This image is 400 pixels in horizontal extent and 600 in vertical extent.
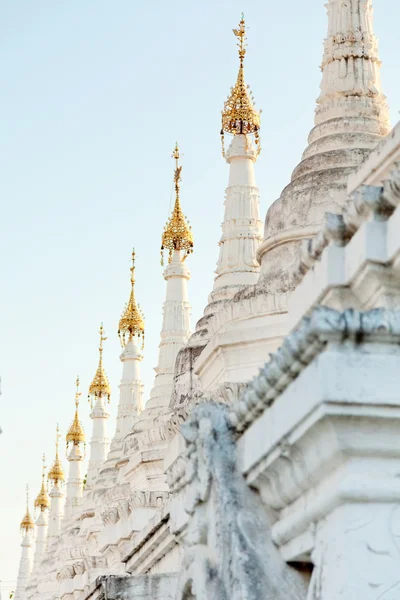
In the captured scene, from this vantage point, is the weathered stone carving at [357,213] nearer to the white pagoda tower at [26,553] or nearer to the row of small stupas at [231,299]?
the row of small stupas at [231,299]

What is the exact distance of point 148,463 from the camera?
19781mm

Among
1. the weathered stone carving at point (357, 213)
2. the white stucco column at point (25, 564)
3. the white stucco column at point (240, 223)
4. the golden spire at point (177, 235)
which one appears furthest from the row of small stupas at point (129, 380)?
the weathered stone carving at point (357, 213)

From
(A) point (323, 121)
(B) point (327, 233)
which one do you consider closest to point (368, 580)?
(B) point (327, 233)

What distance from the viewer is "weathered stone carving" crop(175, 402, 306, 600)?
464 cm

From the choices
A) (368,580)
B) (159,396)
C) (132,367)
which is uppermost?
(132,367)

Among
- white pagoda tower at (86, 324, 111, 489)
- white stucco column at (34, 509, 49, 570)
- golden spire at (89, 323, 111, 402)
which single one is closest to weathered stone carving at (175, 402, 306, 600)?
Answer: white pagoda tower at (86, 324, 111, 489)

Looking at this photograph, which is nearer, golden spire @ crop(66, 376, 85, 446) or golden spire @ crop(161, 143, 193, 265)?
golden spire @ crop(161, 143, 193, 265)

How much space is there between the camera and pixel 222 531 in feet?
15.7

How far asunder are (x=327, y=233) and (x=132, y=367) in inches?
1051

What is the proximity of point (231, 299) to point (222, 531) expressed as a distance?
953 centimetres

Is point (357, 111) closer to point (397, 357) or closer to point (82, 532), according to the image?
point (397, 357)

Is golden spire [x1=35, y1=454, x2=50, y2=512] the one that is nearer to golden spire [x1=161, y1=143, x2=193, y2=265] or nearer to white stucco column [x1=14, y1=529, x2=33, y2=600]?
white stucco column [x1=14, y1=529, x2=33, y2=600]

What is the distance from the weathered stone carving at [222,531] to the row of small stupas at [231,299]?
1.89m

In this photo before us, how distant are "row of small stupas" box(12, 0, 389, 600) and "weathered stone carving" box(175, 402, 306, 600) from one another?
1.89 metres
